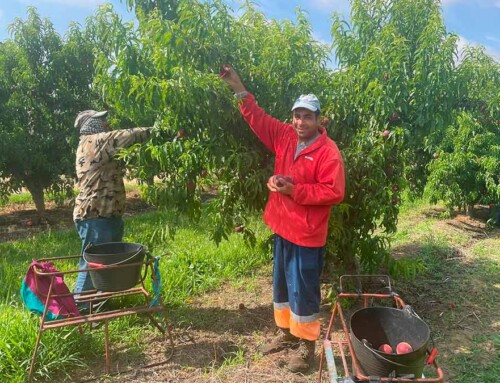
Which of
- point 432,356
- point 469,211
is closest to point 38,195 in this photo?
point 469,211

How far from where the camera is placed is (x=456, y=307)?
3.99 m

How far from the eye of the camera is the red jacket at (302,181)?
2535 millimetres

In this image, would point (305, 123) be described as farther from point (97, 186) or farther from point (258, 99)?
point (97, 186)

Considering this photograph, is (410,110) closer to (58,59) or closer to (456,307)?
(456,307)

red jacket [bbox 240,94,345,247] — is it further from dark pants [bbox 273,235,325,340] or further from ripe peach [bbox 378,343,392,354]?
ripe peach [bbox 378,343,392,354]

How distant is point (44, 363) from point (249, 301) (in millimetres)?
1872

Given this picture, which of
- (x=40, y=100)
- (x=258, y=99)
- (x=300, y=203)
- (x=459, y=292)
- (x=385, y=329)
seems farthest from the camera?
(x=40, y=100)

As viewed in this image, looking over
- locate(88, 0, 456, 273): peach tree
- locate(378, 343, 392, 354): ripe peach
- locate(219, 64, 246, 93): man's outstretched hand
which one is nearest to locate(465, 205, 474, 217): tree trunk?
locate(88, 0, 456, 273): peach tree

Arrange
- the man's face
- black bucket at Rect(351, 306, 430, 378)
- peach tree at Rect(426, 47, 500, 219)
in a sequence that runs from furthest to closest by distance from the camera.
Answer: peach tree at Rect(426, 47, 500, 219)
the man's face
black bucket at Rect(351, 306, 430, 378)

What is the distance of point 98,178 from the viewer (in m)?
3.47

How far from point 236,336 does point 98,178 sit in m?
1.74

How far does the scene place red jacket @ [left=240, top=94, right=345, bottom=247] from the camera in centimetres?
254

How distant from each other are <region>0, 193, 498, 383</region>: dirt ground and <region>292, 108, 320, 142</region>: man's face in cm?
164

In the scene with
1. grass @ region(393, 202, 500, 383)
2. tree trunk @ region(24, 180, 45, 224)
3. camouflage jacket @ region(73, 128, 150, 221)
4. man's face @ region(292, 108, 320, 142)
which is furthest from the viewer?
tree trunk @ region(24, 180, 45, 224)
